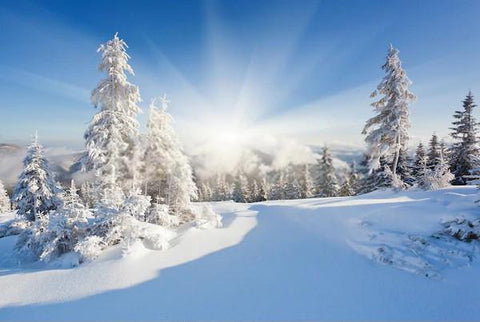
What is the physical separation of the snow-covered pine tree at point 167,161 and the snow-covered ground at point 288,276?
2611 mm

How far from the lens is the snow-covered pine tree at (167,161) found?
13102 mm

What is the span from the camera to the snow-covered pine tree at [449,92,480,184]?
82.9ft

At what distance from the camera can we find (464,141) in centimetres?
2581

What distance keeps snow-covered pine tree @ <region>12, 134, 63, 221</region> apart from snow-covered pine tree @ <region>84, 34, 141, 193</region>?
6724mm

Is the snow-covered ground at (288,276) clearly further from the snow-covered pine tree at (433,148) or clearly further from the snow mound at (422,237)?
the snow-covered pine tree at (433,148)

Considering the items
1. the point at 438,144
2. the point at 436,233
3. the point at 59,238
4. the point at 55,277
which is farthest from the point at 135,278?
the point at 438,144

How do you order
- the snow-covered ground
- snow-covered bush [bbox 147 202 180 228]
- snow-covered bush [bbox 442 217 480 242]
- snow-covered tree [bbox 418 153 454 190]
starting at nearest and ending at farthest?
1. the snow-covered ground
2. snow-covered bush [bbox 442 217 480 242]
3. snow-covered bush [bbox 147 202 180 228]
4. snow-covered tree [bbox 418 153 454 190]

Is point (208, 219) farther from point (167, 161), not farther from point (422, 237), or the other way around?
point (422, 237)

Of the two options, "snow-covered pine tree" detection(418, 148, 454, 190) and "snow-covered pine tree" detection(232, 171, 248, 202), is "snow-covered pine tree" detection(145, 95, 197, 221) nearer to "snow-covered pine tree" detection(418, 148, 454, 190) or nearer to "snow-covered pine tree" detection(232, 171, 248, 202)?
"snow-covered pine tree" detection(418, 148, 454, 190)

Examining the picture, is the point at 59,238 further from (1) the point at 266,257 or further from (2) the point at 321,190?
(2) the point at 321,190

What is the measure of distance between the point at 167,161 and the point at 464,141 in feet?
98.4

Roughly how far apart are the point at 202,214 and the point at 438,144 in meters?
34.0

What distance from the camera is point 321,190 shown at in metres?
34.9

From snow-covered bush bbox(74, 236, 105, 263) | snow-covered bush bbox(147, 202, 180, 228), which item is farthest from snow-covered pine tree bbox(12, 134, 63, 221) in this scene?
snow-covered bush bbox(74, 236, 105, 263)
